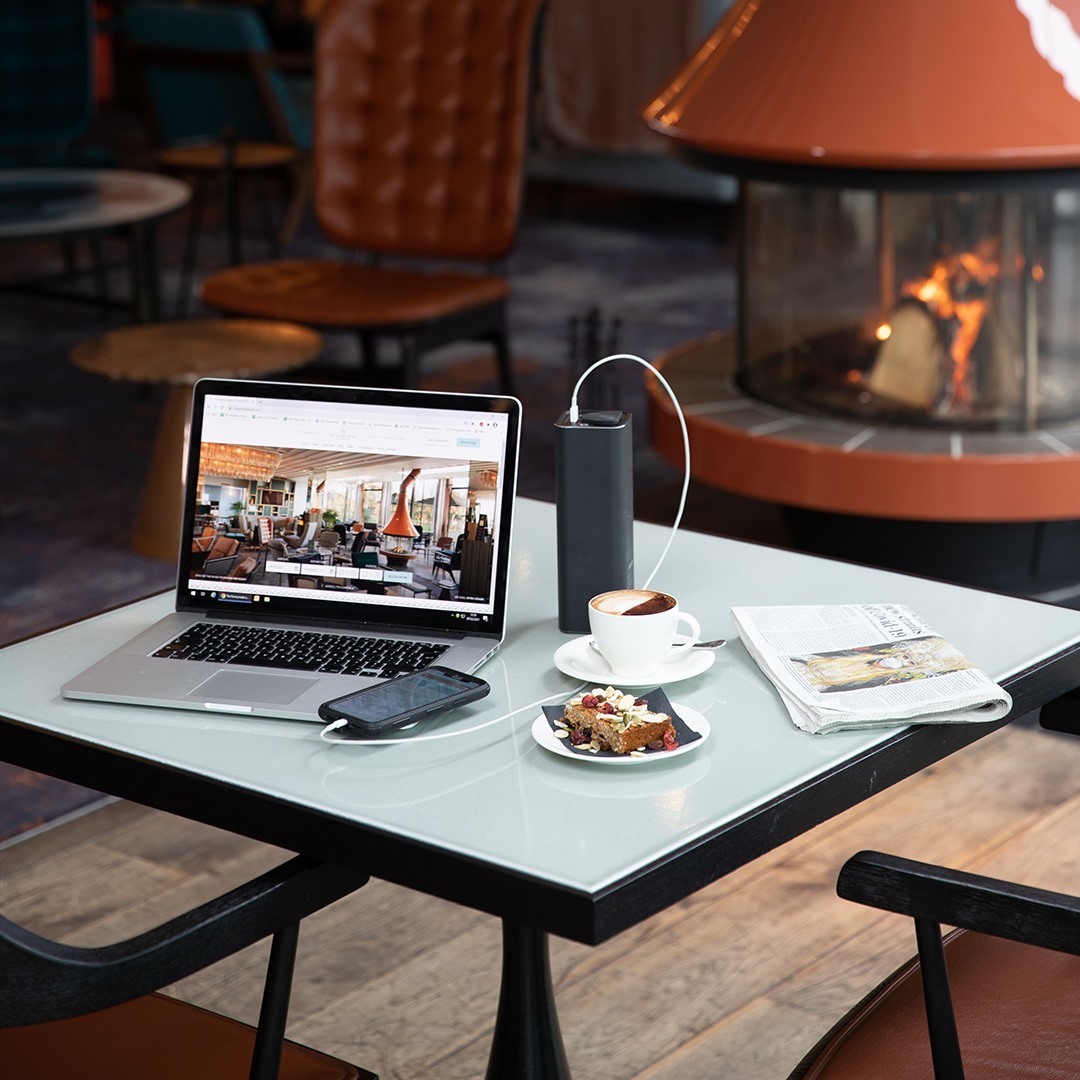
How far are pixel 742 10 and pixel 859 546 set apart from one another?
3.68 feet

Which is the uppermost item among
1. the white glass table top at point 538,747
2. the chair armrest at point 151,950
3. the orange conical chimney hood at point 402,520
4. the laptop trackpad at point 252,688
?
the orange conical chimney hood at point 402,520

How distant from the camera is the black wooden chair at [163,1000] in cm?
117

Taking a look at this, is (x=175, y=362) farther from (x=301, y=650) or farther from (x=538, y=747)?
(x=538, y=747)

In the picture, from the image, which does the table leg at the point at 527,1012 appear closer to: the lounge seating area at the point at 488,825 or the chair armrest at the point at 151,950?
the lounge seating area at the point at 488,825

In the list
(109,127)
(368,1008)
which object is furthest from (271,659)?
(109,127)

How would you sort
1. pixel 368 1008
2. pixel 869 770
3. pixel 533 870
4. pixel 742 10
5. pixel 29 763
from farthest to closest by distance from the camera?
1. pixel 742 10
2. pixel 368 1008
3. pixel 29 763
4. pixel 869 770
5. pixel 533 870

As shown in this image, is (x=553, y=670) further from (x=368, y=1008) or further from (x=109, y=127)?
(x=109, y=127)

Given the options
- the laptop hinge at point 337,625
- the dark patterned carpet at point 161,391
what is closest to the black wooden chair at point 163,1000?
the laptop hinge at point 337,625

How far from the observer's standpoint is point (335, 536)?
5.27ft

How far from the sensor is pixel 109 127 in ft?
38.9

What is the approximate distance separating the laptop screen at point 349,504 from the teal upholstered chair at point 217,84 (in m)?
5.82

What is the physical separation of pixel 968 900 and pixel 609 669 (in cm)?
39

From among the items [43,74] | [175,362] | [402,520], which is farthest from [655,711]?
[43,74]

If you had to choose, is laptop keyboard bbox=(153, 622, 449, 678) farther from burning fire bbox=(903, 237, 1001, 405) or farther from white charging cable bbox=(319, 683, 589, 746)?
burning fire bbox=(903, 237, 1001, 405)
